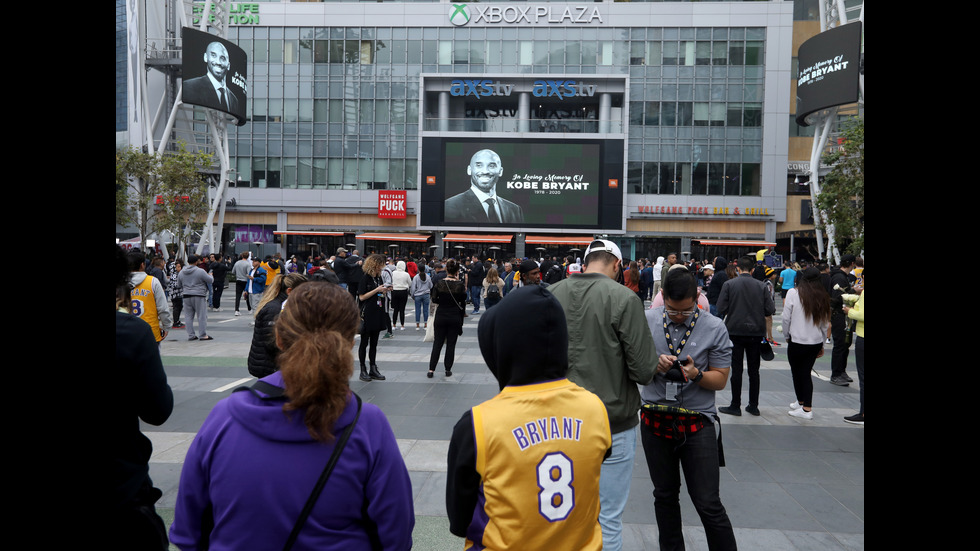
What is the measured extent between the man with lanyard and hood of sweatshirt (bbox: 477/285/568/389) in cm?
152

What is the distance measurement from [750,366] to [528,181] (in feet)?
111

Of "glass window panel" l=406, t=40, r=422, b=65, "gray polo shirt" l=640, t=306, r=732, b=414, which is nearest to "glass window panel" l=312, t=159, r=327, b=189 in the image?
"glass window panel" l=406, t=40, r=422, b=65

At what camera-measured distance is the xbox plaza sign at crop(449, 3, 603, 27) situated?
41156 mm

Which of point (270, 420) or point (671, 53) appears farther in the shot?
point (671, 53)

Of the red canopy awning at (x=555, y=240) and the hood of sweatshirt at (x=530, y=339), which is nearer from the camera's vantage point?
the hood of sweatshirt at (x=530, y=339)

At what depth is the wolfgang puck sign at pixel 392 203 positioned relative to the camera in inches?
1674

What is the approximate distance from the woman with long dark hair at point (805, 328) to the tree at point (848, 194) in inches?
508

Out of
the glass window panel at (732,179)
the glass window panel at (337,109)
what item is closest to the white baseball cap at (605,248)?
the glass window panel at (732,179)

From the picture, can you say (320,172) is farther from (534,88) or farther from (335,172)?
(534,88)

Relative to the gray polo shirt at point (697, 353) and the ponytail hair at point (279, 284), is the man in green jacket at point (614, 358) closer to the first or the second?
the gray polo shirt at point (697, 353)

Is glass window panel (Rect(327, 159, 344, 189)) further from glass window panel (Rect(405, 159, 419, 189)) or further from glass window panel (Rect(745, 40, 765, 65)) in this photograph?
glass window panel (Rect(745, 40, 765, 65))

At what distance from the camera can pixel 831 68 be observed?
84.5 ft

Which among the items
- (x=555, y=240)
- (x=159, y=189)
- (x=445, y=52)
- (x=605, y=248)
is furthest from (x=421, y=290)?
(x=445, y=52)
